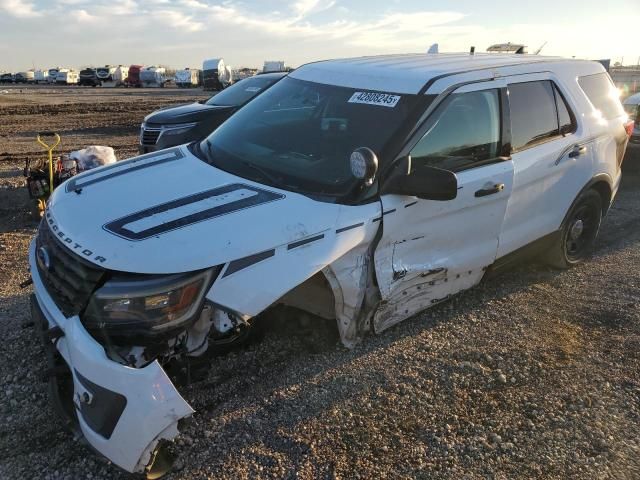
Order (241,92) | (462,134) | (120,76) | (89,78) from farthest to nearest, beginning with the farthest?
(120,76)
(89,78)
(241,92)
(462,134)

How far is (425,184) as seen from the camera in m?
3.11

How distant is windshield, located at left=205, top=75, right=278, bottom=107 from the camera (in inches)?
389

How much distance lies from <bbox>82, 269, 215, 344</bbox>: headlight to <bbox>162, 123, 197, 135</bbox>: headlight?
21.5 ft

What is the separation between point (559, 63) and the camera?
15.7 feet

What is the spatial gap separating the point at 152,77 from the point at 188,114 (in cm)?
5492

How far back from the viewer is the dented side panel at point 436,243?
3.29 metres

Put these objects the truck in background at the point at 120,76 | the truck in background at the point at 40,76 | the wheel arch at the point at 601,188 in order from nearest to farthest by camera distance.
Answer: the wheel arch at the point at 601,188, the truck in background at the point at 120,76, the truck in background at the point at 40,76

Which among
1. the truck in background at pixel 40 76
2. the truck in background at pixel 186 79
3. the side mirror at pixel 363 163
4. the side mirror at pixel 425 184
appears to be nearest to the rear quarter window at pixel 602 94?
the side mirror at pixel 425 184

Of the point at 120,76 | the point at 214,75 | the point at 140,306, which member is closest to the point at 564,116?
the point at 140,306

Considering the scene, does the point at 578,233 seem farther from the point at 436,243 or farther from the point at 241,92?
the point at 241,92

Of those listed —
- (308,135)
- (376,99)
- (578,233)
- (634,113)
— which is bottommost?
(578,233)

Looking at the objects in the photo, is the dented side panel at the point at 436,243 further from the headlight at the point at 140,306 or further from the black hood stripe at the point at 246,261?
the headlight at the point at 140,306

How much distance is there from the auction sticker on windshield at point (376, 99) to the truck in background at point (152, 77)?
2400 inches

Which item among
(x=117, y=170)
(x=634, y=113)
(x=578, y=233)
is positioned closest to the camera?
(x=117, y=170)
